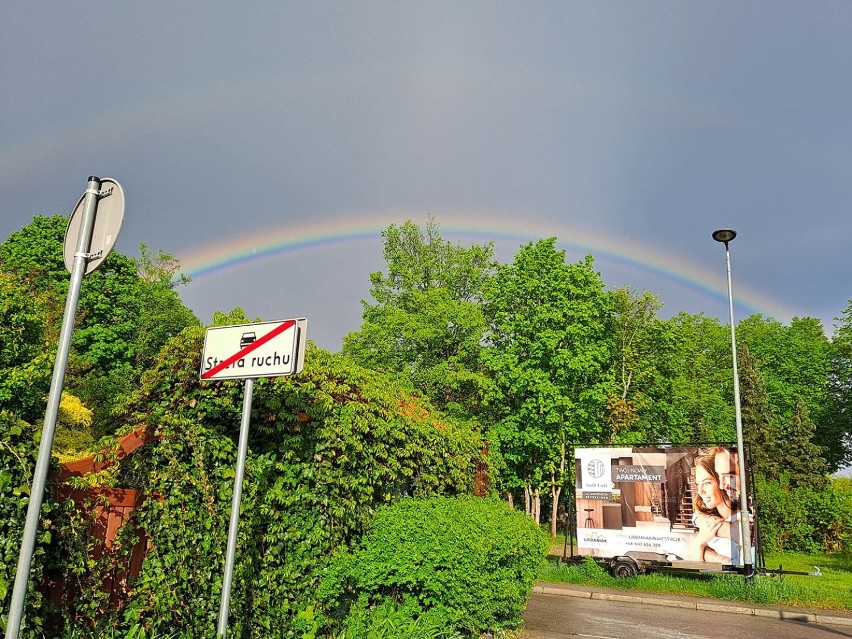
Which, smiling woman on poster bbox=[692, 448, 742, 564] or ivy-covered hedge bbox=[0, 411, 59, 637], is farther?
smiling woman on poster bbox=[692, 448, 742, 564]

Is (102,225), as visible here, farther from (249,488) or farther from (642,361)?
(642,361)

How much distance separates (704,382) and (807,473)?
853 cm

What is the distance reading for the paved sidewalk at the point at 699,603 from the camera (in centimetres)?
1150

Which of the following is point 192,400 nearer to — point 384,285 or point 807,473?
point 384,285

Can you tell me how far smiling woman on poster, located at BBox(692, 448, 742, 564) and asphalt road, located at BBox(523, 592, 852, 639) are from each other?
95.7 inches

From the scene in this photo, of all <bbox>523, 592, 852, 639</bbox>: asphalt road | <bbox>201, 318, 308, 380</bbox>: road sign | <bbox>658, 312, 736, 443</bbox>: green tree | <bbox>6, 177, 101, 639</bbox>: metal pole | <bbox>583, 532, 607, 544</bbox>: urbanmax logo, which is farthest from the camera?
<bbox>658, 312, 736, 443</bbox>: green tree

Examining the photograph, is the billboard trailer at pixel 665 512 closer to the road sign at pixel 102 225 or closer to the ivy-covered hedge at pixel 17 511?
the ivy-covered hedge at pixel 17 511

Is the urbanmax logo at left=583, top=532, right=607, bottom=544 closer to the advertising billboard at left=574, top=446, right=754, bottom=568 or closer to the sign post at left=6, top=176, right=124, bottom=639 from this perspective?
the advertising billboard at left=574, top=446, right=754, bottom=568

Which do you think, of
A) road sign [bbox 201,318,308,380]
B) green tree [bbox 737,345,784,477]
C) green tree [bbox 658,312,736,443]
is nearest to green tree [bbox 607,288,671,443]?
green tree [bbox 658,312,736,443]

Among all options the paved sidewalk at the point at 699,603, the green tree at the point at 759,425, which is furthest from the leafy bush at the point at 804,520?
the paved sidewalk at the point at 699,603

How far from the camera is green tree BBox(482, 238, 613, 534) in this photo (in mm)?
26484

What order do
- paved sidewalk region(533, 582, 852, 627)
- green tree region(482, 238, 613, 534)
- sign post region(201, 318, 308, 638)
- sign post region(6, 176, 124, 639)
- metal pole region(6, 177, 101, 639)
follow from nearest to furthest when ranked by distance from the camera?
metal pole region(6, 177, 101, 639)
sign post region(6, 176, 124, 639)
sign post region(201, 318, 308, 638)
paved sidewalk region(533, 582, 852, 627)
green tree region(482, 238, 613, 534)

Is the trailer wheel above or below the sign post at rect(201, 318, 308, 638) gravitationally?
below

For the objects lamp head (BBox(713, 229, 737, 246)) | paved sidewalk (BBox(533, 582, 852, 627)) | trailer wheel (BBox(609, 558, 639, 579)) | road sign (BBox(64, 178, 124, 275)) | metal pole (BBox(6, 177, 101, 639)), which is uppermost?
lamp head (BBox(713, 229, 737, 246))
